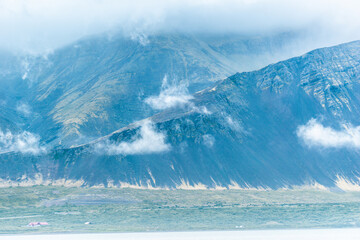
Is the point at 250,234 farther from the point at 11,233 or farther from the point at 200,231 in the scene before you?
the point at 11,233

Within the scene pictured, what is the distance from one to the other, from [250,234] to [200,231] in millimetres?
21166

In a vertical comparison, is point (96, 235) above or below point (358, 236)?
above

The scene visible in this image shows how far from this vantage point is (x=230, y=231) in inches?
7771

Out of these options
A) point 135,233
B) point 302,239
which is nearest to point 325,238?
point 302,239

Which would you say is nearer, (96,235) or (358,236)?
(358,236)

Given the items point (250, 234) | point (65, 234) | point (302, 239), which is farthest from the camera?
point (65, 234)

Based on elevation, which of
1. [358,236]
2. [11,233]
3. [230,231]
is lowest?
[358,236]

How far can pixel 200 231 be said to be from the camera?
653ft

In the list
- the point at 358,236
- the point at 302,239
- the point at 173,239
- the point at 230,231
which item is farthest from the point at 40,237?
the point at 358,236

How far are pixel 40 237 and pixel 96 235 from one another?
16448 mm

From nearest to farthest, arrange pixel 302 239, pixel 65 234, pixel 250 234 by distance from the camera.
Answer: pixel 302 239
pixel 250 234
pixel 65 234

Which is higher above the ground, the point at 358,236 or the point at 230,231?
the point at 230,231

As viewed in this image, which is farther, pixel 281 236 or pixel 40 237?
pixel 40 237

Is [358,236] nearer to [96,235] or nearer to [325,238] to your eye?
[325,238]
